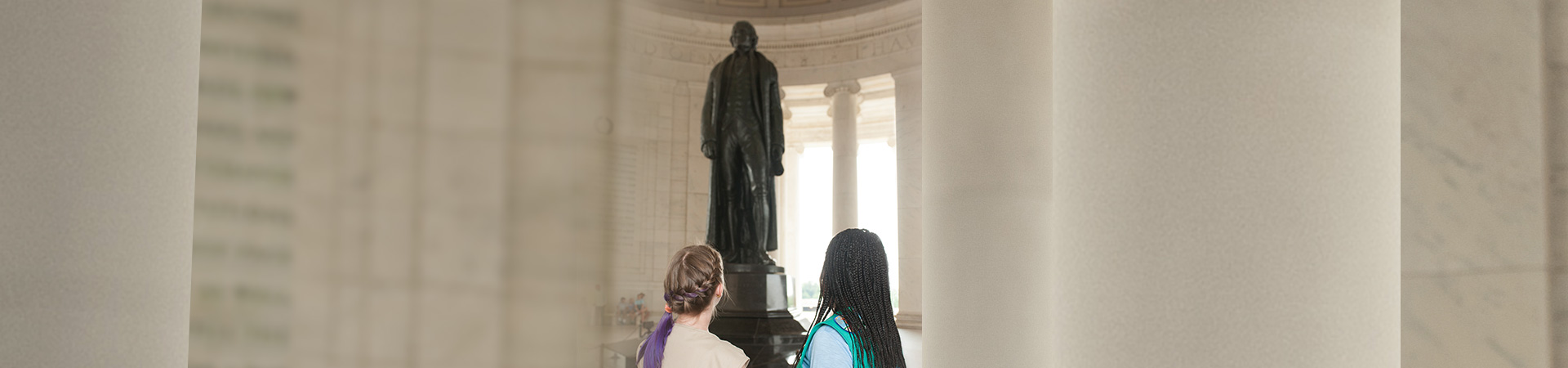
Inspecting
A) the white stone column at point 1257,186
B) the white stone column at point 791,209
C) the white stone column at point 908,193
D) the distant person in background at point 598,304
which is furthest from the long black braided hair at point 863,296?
the white stone column at point 791,209

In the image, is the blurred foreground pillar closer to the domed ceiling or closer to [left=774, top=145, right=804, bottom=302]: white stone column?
the domed ceiling

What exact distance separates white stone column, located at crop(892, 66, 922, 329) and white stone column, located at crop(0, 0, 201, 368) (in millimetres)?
19469

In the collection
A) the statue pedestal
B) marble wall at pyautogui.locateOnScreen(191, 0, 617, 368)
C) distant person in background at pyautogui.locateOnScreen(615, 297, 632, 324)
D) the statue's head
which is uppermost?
the statue's head

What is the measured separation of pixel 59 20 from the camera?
6.47 ft

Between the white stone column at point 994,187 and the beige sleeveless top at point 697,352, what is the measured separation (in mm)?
2656

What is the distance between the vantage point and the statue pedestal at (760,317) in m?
11.5

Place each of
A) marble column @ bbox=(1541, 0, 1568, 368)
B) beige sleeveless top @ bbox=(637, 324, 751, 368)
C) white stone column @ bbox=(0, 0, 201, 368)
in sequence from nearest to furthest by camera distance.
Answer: white stone column @ bbox=(0, 0, 201, 368) < marble column @ bbox=(1541, 0, 1568, 368) < beige sleeveless top @ bbox=(637, 324, 751, 368)

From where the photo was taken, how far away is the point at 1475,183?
3.66 metres

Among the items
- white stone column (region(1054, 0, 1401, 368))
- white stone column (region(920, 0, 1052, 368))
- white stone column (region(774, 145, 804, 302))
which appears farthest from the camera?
white stone column (region(774, 145, 804, 302))

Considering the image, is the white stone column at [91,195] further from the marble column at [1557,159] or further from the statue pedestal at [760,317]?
the statue pedestal at [760,317]

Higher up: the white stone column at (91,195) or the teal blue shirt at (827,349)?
the white stone column at (91,195)

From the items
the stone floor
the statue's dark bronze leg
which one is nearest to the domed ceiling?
the stone floor

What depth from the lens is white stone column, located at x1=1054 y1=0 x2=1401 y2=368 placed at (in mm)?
2066

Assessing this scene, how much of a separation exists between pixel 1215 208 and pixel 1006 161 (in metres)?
4.61
